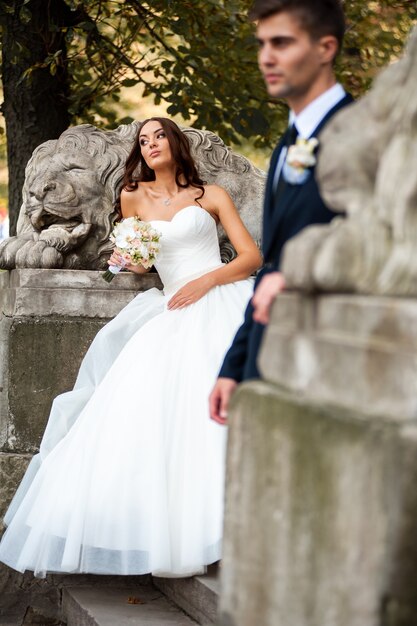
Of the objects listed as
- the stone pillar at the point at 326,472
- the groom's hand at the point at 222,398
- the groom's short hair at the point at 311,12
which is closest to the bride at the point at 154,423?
the groom's hand at the point at 222,398

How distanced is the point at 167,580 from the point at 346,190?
10.5ft

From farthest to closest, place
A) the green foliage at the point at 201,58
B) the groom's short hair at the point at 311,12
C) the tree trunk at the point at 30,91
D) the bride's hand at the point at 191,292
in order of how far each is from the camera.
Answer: the green foliage at the point at 201,58 → the tree trunk at the point at 30,91 → the bride's hand at the point at 191,292 → the groom's short hair at the point at 311,12

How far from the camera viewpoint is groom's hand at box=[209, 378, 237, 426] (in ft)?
10.2

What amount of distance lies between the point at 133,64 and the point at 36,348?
11.3 ft

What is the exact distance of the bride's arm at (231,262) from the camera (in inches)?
225

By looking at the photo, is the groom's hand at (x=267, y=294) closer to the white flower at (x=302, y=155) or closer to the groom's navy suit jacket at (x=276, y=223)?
the groom's navy suit jacket at (x=276, y=223)

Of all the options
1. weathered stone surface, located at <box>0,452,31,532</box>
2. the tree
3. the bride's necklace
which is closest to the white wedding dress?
weathered stone surface, located at <box>0,452,31,532</box>

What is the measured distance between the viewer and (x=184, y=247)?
596 centimetres

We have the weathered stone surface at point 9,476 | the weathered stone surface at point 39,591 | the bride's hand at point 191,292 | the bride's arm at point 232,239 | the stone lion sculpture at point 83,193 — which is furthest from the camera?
the stone lion sculpture at point 83,193

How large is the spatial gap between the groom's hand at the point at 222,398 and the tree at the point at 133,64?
5.02 m

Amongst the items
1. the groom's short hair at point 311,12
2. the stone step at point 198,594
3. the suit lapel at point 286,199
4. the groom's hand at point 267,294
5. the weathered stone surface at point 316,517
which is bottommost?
the stone step at point 198,594

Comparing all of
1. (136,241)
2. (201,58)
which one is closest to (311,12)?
(136,241)

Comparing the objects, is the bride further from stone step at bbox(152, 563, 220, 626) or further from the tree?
the tree

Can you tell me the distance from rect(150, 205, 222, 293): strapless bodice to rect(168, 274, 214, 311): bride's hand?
141 mm
